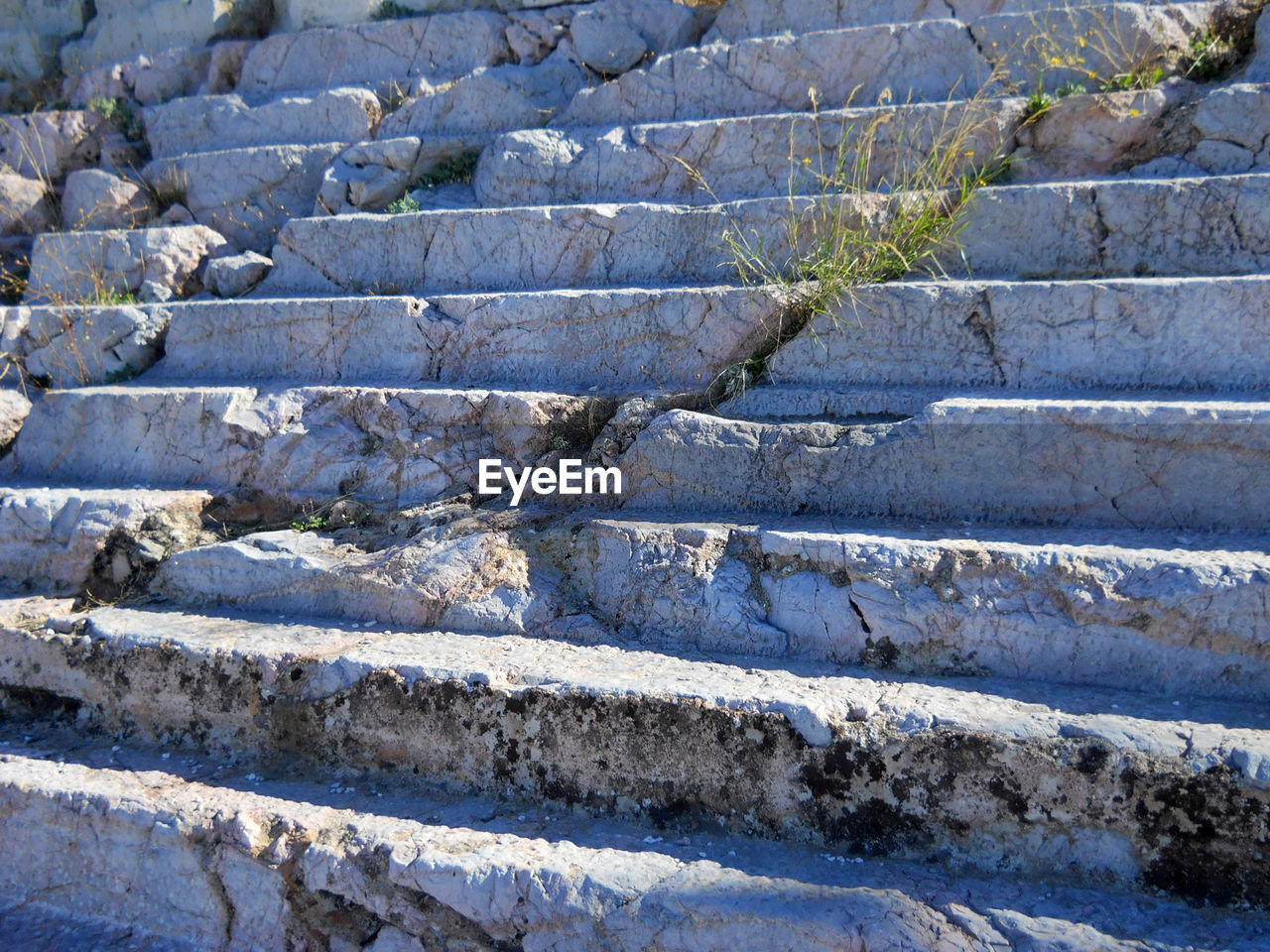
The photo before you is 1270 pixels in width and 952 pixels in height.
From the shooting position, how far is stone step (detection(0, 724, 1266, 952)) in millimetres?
1875

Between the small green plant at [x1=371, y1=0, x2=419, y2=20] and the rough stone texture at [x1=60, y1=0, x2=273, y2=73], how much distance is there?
1014 mm

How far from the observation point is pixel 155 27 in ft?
18.2

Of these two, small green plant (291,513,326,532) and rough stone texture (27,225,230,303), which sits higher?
rough stone texture (27,225,230,303)

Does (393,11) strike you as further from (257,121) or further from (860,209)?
(860,209)

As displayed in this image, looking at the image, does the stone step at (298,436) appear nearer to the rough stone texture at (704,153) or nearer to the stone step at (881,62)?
the rough stone texture at (704,153)

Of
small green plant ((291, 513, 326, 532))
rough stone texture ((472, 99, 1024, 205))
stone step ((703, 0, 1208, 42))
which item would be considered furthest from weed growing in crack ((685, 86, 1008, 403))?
small green plant ((291, 513, 326, 532))

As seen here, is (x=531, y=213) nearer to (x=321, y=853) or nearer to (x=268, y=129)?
(x=268, y=129)

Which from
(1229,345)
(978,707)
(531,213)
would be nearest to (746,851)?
(978,707)

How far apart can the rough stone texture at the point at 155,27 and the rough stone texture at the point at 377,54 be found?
0.46 meters

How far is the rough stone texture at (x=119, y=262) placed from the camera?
14.1ft

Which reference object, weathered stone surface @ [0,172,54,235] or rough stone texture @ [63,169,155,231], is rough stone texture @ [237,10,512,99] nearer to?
rough stone texture @ [63,169,155,231]

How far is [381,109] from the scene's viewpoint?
4.70 metres

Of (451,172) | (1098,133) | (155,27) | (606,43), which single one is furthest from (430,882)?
(155,27)

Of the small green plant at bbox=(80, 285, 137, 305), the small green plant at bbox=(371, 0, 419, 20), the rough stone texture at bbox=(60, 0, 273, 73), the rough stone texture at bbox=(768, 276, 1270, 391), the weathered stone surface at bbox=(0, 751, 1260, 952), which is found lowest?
the weathered stone surface at bbox=(0, 751, 1260, 952)
